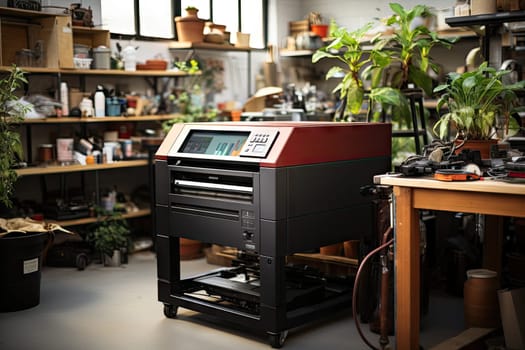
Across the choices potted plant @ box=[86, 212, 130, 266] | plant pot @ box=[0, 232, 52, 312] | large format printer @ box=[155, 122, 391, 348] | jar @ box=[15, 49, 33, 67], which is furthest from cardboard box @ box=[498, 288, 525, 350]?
jar @ box=[15, 49, 33, 67]

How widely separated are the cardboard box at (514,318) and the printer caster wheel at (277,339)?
109 cm

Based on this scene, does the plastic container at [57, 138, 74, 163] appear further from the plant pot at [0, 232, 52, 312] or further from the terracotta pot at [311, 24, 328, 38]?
the terracotta pot at [311, 24, 328, 38]

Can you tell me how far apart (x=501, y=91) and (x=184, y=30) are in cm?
369

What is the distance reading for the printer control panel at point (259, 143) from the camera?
141 inches

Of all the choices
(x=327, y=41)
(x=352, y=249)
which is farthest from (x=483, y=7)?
(x=327, y=41)

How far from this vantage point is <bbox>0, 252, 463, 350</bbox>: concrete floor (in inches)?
147

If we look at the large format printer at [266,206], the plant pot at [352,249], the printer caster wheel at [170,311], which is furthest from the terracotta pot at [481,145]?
the printer caster wheel at [170,311]

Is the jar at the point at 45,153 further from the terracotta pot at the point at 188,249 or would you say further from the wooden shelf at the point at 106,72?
the terracotta pot at the point at 188,249

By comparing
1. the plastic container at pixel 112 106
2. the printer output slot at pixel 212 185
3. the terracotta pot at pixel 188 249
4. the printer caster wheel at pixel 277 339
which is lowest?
the printer caster wheel at pixel 277 339

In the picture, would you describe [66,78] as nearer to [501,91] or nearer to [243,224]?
[243,224]

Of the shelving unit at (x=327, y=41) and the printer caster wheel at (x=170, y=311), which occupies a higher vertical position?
the shelving unit at (x=327, y=41)

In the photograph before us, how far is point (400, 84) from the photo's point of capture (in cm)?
498

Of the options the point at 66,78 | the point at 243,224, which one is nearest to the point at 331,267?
the point at 243,224

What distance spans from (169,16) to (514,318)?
4805 mm
